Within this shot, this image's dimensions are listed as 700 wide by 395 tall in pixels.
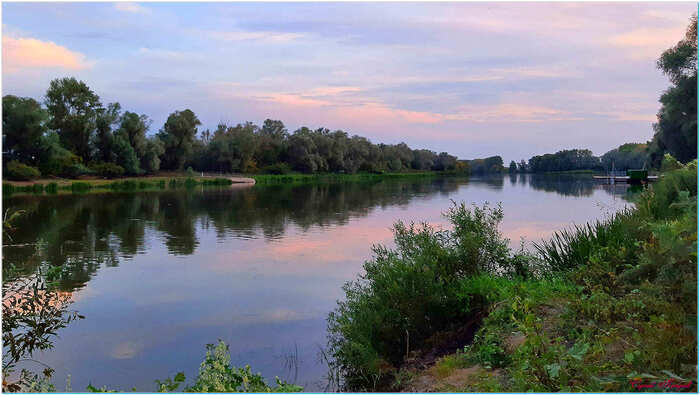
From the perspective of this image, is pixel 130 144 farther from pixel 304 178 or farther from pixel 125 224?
pixel 125 224

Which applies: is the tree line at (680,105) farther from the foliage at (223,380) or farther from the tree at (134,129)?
the tree at (134,129)

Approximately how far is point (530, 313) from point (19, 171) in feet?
161

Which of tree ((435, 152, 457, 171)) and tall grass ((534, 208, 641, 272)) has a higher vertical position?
tree ((435, 152, 457, 171))

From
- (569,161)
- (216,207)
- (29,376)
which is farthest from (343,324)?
(569,161)

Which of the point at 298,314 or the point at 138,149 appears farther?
the point at 138,149

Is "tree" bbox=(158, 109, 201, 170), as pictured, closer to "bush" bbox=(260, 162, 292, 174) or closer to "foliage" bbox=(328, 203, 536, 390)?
"bush" bbox=(260, 162, 292, 174)

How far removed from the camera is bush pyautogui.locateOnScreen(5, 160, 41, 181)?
4553cm

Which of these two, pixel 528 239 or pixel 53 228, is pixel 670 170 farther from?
pixel 53 228

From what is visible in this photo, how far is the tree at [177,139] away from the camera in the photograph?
71062mm

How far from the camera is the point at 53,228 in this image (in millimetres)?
21578

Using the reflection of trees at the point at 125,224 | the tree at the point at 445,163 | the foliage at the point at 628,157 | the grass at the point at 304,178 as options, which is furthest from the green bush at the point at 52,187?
the tree at the point at 445,163

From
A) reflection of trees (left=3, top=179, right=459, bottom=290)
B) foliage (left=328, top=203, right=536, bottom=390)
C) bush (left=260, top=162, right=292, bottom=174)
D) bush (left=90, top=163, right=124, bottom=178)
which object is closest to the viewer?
foliage (left=328, top=203, right=536, bottom=390)

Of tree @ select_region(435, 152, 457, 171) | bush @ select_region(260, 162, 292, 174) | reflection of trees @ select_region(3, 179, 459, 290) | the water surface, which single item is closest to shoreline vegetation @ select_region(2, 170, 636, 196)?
bush @ select_region(260, 162, 292, 174)

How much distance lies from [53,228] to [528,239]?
16.7m
